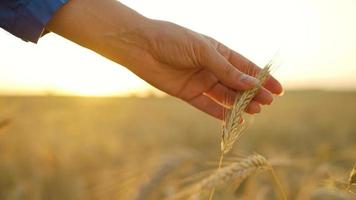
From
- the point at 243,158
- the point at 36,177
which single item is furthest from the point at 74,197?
the point at 243,158

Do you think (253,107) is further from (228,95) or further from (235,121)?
(235,121)

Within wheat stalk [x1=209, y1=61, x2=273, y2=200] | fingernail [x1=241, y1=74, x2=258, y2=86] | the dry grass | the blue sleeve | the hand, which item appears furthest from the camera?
the hand

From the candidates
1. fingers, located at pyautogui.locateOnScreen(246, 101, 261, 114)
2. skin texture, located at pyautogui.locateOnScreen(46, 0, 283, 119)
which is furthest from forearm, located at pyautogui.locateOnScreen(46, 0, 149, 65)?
fingers, located at pyautogui.locateOnScreen(246, 101, 261, 114)

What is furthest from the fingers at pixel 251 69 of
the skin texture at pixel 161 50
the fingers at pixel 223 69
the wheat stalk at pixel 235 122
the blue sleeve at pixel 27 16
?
the blue sleeve at pixel 27 16

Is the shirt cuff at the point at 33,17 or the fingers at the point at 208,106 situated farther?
the fingers at the point at 208,106

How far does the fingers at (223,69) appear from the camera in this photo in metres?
2.48

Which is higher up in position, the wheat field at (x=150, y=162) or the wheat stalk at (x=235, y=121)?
the wheat stalk at (x=235, y=121)

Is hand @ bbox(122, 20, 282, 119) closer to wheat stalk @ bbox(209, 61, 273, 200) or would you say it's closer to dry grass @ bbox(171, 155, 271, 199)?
wheat stalk @ bbox(209, 61, 273, 200)

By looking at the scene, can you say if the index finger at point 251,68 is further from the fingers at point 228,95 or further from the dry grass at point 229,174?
the dry grass at point 229,174

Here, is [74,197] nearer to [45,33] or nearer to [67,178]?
[67,178]

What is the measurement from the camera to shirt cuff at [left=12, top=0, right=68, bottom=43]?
8.04 ft

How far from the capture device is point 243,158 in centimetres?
222

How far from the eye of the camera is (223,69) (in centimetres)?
256

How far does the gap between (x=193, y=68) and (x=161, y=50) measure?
190 millimetres
